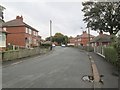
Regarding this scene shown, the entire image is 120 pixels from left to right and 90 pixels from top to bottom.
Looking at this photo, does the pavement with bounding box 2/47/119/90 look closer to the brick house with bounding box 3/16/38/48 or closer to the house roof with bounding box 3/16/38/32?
the brick house with bounding box 3/16/38/48

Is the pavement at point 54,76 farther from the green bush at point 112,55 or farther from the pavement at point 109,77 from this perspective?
the green bush at point 112,55

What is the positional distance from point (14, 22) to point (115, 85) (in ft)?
157

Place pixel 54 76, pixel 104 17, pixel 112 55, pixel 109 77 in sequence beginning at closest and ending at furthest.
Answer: pixel 109 77 → pixel 54 76 → pixel 112 55 → pixel 104 17

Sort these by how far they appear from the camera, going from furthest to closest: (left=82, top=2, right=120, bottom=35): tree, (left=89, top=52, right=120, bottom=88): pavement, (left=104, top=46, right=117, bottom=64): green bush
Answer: (left=82, top=2, right=120, bottom=35): tree, (left=104, top=46, right=117, bottom=64): green bush, (left=89, top=52, right=120, bottom=88): pavement

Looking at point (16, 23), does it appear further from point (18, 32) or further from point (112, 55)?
point (112, 55)

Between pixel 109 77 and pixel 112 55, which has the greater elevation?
pixel 112 55

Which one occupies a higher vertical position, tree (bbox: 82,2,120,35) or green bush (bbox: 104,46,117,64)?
tree (bbox: 82,2,120,35)

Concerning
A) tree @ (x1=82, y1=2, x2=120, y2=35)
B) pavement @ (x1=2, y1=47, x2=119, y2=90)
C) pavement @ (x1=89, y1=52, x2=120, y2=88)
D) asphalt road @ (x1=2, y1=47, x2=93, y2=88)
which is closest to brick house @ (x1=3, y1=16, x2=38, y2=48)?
tree @ (x1=82, y1=2, x2=120, y2=35)

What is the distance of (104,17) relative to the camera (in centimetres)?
4894

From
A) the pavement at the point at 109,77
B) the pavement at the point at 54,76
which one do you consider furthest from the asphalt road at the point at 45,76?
the pavement at the point at 109,77

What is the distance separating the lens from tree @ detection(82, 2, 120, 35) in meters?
46.9

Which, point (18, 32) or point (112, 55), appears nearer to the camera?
point (112, 55)

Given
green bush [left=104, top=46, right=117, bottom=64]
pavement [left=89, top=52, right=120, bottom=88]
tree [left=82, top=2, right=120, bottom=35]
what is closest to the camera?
pavement [left=89, top=52, right=120, bottom=88]

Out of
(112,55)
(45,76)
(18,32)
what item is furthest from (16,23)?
(45,76)
